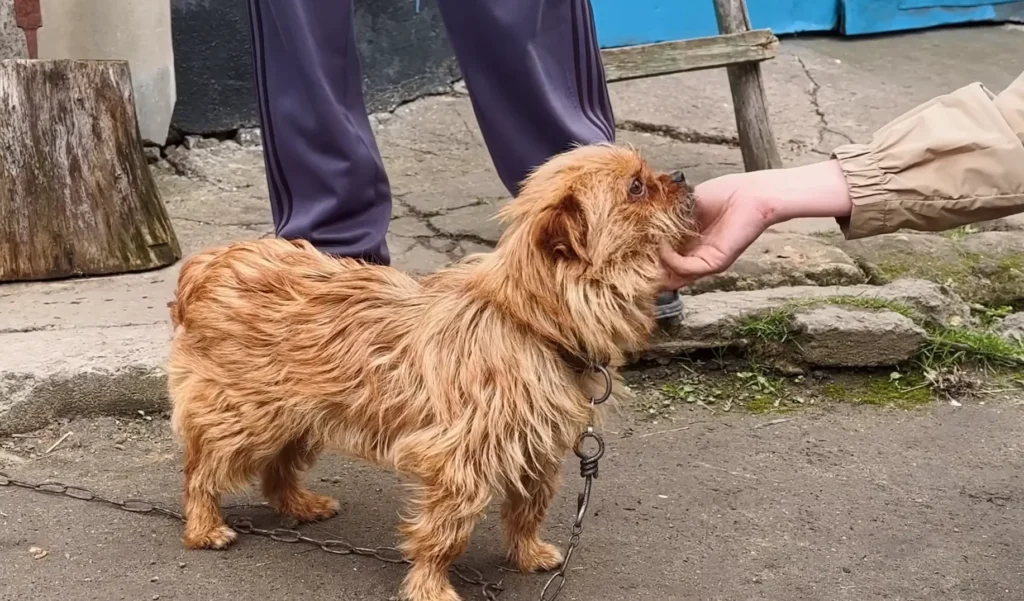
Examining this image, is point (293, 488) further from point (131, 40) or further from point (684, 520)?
point (131, 40)

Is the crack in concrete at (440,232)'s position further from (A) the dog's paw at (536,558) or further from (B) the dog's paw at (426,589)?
(B) the dog's paw at (426,589)

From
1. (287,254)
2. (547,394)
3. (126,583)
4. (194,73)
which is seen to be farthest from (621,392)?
(194,73)

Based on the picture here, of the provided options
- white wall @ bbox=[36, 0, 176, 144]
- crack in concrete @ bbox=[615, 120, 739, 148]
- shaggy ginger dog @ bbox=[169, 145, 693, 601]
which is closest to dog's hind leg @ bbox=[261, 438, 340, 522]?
shaggy ginger dog @ bbox=[169, 145, 693, 601]

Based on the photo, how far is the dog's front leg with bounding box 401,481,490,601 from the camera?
236cm

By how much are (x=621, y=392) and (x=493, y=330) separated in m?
0.38

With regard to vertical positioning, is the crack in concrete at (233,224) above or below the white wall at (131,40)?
below

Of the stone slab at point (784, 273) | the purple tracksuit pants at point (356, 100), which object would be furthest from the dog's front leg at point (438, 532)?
the stone slab at point (784, 273)

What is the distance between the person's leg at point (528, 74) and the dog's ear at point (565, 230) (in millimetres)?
1019

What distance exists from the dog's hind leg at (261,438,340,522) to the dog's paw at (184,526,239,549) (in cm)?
21

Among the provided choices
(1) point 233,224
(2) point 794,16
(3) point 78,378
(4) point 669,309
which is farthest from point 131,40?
(2) point 794,16

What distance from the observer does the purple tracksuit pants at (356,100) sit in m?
3.12

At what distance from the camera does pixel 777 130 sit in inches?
259

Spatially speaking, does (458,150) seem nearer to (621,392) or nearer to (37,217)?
(37,217)

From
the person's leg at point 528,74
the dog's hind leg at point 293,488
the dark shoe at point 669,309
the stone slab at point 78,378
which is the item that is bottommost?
the dog's hind leg at point 293,488
